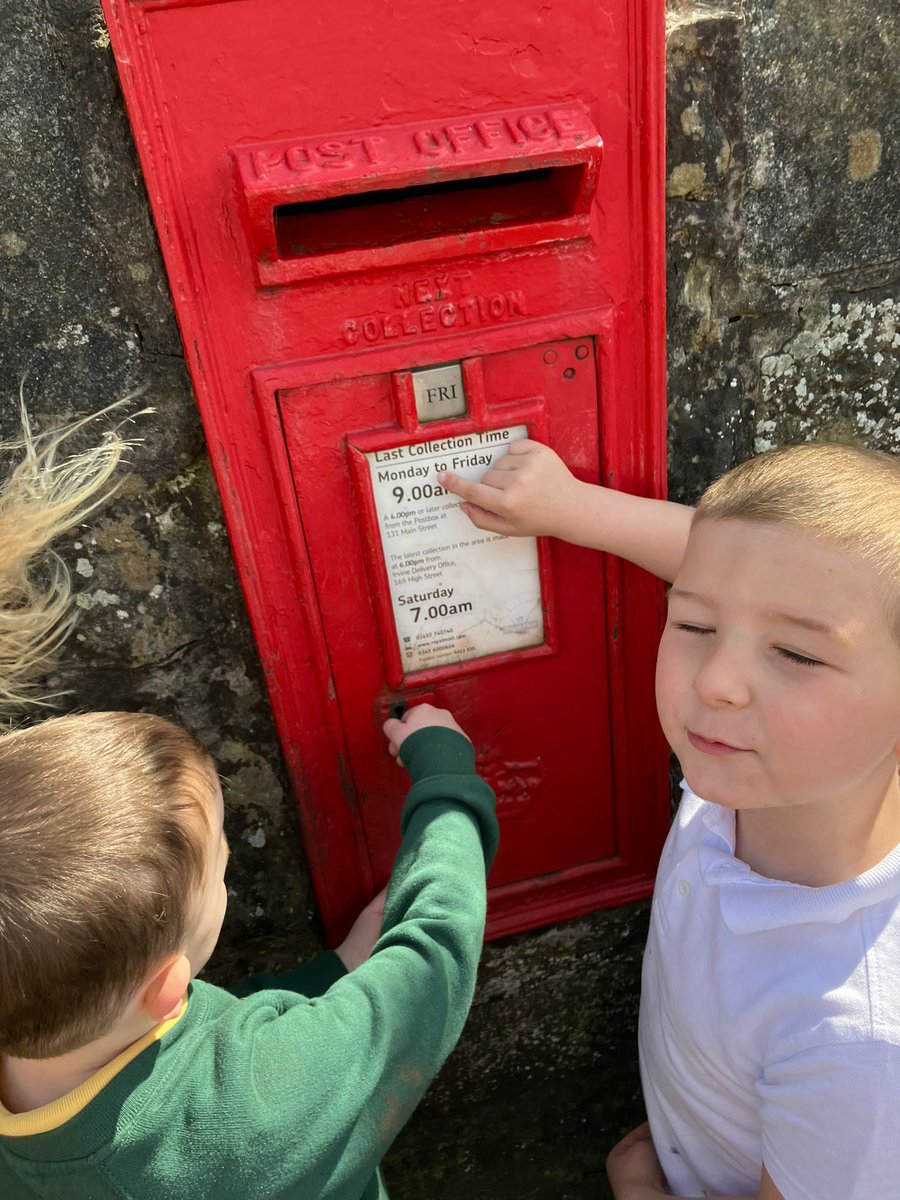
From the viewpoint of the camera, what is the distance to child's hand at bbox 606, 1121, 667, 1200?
1.22m

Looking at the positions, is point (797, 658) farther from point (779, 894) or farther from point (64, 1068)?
point (64, 1068)

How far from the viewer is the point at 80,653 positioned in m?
1.28

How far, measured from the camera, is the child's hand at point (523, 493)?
1.15 meters

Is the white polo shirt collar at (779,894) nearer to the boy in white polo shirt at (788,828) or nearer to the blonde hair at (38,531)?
the boy in white polo shirt at (788,828)

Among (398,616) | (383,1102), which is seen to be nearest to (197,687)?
(398,616)

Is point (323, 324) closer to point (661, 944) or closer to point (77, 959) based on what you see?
point (77, 959)

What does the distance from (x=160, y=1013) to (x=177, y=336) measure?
2.50 feet

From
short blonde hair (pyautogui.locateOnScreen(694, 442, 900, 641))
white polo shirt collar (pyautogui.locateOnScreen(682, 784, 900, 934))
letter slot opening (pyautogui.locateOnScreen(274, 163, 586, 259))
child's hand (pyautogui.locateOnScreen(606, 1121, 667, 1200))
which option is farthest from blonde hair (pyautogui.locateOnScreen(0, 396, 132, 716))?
child's hand (pyautogui.locateOnScreen(606, 1121, 667, 1200))

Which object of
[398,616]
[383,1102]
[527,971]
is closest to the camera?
[383,1102]

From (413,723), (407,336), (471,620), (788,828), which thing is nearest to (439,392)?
(407,336)

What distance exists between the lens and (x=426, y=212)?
1.08 m

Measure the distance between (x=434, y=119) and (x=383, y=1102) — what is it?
Answer: 3.36 ft

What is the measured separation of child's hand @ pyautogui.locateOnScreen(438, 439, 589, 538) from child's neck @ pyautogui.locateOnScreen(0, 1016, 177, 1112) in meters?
0.66

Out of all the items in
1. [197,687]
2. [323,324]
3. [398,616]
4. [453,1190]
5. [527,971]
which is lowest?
[453,1190]
